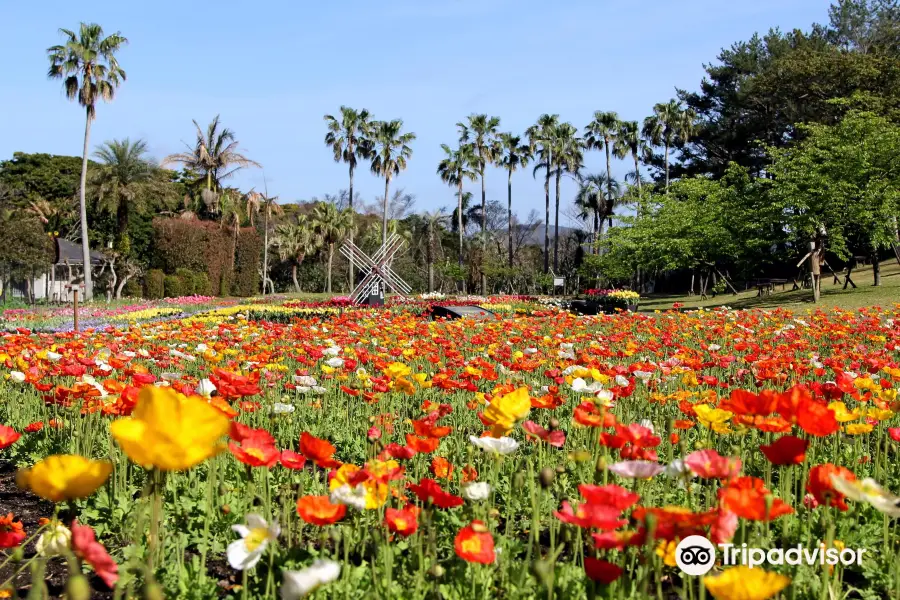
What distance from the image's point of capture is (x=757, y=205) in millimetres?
23750

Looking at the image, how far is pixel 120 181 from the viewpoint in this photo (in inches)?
1505

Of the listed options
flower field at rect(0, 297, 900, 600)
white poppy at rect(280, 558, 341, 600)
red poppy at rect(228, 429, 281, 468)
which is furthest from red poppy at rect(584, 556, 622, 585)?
red poppy at rect(228, 429, 281, 468)

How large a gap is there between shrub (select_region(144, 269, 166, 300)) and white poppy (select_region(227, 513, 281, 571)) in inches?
1452

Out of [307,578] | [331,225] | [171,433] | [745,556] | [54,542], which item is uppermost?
[331,225]

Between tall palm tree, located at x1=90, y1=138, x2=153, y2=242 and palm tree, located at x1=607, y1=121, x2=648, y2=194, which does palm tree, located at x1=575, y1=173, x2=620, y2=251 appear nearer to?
palm tree, located at x1=607, y1=121, x2=648, y2=194

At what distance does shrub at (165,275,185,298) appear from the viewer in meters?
36.2

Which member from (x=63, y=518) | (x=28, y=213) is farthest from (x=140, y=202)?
(x=63, y=518)

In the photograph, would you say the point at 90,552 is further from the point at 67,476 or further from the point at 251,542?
the point at 251,542

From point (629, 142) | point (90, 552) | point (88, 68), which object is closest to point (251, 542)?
point (90, 552)

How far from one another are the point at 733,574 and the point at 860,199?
22408 millimetres

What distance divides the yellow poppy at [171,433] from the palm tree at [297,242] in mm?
42651

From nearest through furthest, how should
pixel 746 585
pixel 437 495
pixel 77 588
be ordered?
pixel 77 588, pixel 746 585, pixel 437 495

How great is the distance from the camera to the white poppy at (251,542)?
1.59m

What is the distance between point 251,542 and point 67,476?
410 mm
